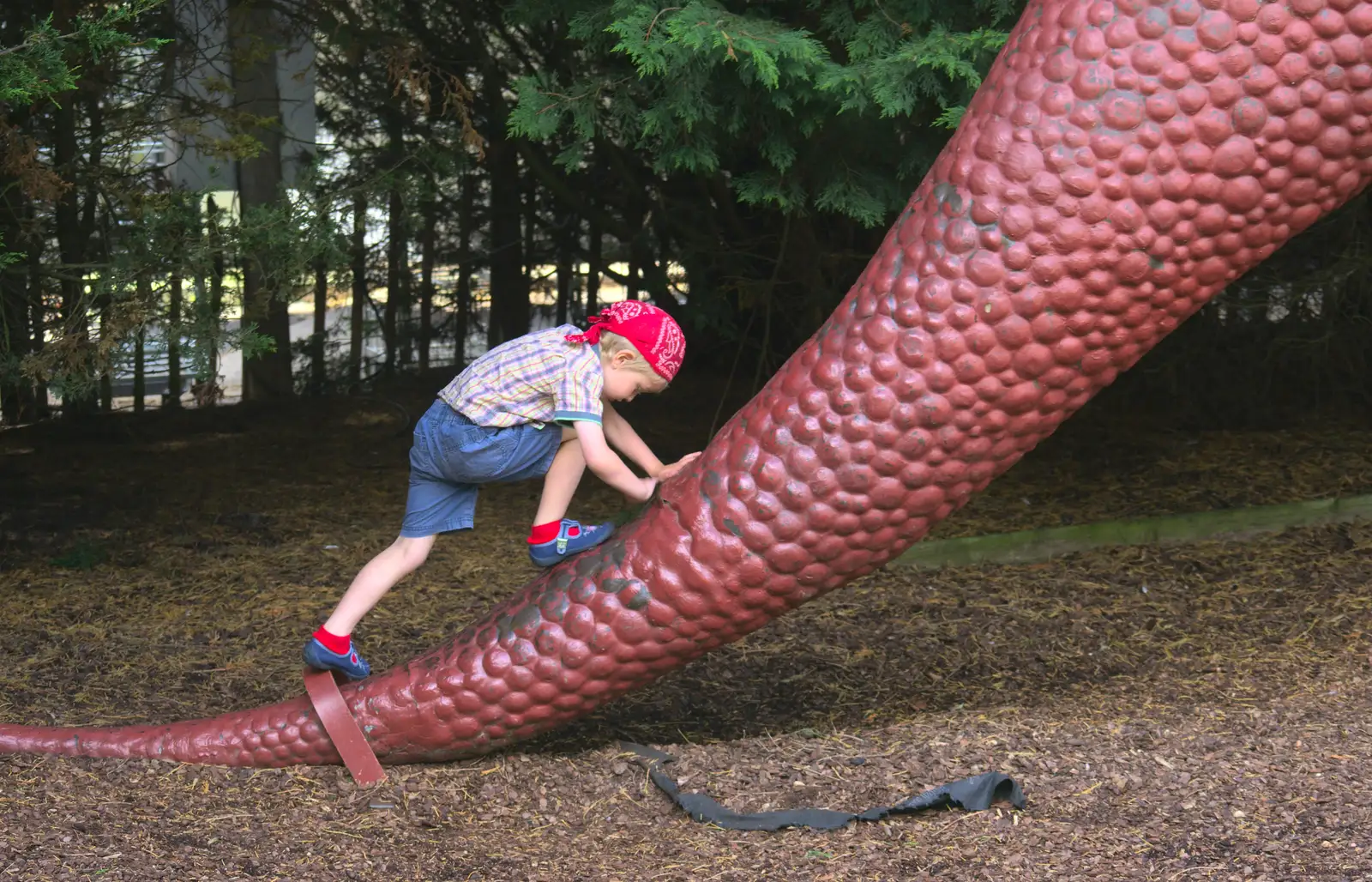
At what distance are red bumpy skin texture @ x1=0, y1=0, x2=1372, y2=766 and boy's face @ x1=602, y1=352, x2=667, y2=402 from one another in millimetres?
260

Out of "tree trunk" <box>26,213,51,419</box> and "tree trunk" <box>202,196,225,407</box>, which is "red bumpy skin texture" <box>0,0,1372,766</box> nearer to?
"tree trunk" <box>202,196,225,407</box>

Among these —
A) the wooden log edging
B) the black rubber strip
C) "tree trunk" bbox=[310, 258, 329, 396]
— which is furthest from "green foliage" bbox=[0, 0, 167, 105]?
"tree trunk" bbox=[310, 258, 329, 396]

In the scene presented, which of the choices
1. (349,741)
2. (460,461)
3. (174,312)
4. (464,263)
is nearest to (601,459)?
(460,461)

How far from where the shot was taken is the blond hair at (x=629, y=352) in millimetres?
3551

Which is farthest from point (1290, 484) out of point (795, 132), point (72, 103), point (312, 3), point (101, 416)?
point (101, 416)

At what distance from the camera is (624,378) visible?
3.58 metres

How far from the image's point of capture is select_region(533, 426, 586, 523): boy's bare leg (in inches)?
144

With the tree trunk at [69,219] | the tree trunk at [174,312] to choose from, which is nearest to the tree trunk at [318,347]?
the tree trunk at [69,219]

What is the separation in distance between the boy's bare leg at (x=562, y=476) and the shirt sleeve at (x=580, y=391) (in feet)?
0.47

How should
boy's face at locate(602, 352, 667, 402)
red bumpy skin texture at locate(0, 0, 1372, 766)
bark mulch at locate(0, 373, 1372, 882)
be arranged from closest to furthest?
red bumpy skin texture at locate(0, 0, 1372, 766) < bark mulch at locate(0, 373, 1372, 882) < boy's face at locate(602, 352, 667, 402)

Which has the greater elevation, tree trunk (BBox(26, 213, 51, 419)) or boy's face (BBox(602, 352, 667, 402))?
tree trunk (BBox(26, 213, 51, 419))

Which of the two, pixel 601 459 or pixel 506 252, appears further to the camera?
pixel 506 252

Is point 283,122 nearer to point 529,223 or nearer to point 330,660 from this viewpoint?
point 529,223

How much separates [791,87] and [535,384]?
1.39 meters
